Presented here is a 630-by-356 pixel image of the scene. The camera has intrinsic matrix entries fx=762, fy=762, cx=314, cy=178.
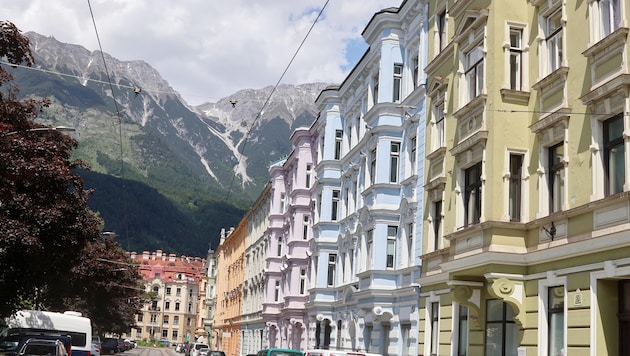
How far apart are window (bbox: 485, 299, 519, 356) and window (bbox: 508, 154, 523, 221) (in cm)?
220

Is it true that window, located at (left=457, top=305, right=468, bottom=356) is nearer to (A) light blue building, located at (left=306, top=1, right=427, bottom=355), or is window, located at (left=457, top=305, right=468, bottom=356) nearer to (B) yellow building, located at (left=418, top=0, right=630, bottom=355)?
(B) yellow building, located at (left=418, top=0, right=630, bottom=355)

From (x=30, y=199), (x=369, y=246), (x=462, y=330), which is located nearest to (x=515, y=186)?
(x=462, y=330)

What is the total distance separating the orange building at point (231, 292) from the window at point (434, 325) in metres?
47.1

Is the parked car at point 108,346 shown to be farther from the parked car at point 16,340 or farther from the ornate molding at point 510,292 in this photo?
the ornate molding at point 510,292

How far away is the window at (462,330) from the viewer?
19.6 metres

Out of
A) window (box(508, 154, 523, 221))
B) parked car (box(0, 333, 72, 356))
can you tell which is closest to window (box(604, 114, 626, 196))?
window (box(508, 154, 523, 221))

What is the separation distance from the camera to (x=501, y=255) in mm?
16375

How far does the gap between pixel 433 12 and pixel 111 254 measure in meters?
39.2

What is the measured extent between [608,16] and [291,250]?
3388 centimetres

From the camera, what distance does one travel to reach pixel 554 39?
16.8 meters

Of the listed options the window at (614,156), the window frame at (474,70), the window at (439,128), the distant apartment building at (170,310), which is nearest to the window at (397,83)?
the window at (439,128)

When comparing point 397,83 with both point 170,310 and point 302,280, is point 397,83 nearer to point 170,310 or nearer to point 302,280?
point 302,280

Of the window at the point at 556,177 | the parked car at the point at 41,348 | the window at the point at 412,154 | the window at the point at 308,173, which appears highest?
the window at the point at 308,173

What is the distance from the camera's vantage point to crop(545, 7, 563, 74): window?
16500 mm
